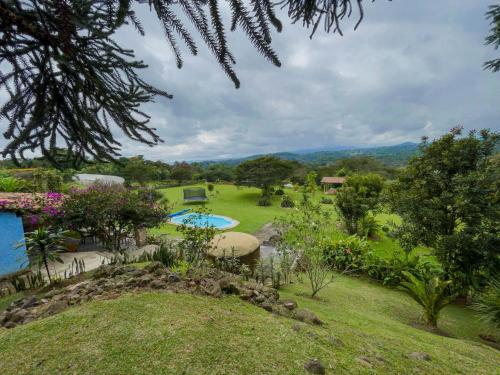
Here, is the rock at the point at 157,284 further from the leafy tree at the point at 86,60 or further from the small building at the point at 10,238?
the small building at the point at 10,238

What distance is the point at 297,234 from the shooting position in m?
5.94

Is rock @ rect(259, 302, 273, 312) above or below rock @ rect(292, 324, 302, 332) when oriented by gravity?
below

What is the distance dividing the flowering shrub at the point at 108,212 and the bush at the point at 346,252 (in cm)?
633

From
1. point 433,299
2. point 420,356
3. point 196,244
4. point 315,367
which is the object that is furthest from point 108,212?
point 433,299

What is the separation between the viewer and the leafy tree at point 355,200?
41.1ft

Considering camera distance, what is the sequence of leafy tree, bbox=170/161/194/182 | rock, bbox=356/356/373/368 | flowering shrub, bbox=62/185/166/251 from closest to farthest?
rock, bbox=356/356/373/368 < flowering shrub, bbox=62/185/166/251 < leafy tree, bbox=170/161/194/182

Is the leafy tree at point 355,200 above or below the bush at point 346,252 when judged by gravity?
above

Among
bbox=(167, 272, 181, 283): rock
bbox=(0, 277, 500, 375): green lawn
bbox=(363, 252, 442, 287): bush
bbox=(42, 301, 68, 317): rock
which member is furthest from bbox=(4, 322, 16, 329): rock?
bbox=(363, 252, 442, 287): bush

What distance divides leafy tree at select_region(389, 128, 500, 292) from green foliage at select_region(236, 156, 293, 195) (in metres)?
18.6

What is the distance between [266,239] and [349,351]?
10.1 metres

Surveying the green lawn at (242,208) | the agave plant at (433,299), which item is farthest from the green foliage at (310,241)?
the green lawn at (242,208)

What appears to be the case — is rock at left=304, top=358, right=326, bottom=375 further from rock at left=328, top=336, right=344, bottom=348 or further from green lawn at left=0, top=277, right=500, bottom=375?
rock at left=328, top=336, right=344, bottom=348

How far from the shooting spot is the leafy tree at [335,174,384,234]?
1253cm

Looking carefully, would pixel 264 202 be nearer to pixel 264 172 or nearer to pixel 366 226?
pixel 264 172
